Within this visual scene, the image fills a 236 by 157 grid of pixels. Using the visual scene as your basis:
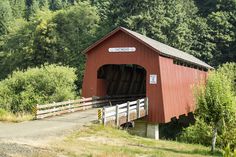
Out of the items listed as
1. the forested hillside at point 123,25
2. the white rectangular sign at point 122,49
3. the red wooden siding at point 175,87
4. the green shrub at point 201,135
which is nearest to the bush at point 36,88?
the white rectangular sign at point 122,49

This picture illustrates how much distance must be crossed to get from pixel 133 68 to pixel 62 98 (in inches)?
248

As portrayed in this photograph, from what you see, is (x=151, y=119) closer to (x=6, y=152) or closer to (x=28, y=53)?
(x=6, y=152)

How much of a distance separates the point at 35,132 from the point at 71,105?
7.72m

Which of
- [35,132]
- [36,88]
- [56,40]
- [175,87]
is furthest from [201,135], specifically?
[56,40]

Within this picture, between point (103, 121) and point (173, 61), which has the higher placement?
point (173, 61)

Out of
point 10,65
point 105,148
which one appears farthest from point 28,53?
point 105,148

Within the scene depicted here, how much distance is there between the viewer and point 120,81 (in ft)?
100

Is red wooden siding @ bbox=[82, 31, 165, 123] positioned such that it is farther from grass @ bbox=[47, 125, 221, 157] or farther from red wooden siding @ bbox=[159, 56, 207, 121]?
grass @ bbox=[47, 125, 221, 157]

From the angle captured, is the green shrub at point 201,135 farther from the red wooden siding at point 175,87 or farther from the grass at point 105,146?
the grass at point 105,146

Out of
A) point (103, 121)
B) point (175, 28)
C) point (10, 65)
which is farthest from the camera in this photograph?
point (10, 65)

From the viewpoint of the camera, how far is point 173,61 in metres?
27.0

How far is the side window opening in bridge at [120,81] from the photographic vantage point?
27688 mm

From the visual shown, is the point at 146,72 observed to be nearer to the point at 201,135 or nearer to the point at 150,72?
the point at 150,72

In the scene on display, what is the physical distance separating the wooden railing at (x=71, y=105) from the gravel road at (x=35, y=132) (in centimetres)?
52
